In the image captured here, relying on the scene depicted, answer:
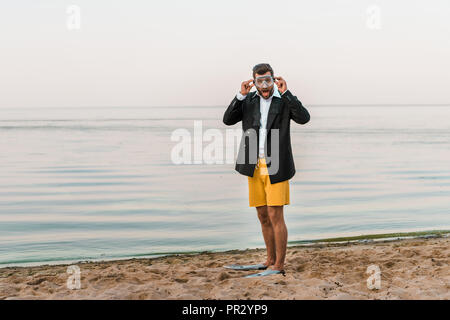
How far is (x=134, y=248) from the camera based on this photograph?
8.45 m

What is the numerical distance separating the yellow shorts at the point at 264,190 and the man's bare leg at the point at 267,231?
0.31 ft

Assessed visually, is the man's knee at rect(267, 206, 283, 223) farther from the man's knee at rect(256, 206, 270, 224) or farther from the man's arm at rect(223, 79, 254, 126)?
the man's arm at rect(223, 79, 254, 126)

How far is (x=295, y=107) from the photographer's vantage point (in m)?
5.48

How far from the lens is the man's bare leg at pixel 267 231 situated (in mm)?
5848

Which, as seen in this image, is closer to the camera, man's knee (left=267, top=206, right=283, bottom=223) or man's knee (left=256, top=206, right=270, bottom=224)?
man's knee (left=267, top=206, right=283, bottom=223)

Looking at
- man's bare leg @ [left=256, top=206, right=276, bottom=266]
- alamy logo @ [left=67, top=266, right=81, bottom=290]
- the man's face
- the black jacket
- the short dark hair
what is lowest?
alamy logo @ [left=67, top=266, right=81, bottom=290]

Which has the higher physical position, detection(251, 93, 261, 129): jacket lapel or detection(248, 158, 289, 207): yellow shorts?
detection(251, 93, 261, 129): jacket lapel

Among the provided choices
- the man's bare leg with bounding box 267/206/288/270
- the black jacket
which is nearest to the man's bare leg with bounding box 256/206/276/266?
the man's bare leg with bounding box 267/206/288/270

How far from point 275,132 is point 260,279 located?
1357 millimetres

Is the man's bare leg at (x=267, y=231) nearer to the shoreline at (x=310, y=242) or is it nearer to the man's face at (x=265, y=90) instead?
the man's face at (x=265, y=90)

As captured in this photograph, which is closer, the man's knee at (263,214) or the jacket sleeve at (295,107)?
the jacket sleeve at (295,107)

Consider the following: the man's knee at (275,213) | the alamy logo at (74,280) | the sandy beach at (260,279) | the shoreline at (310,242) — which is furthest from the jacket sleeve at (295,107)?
the shoreline at (310,242)

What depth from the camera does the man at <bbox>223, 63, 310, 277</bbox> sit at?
5.58 m

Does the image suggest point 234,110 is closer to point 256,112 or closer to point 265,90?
point 256,112
